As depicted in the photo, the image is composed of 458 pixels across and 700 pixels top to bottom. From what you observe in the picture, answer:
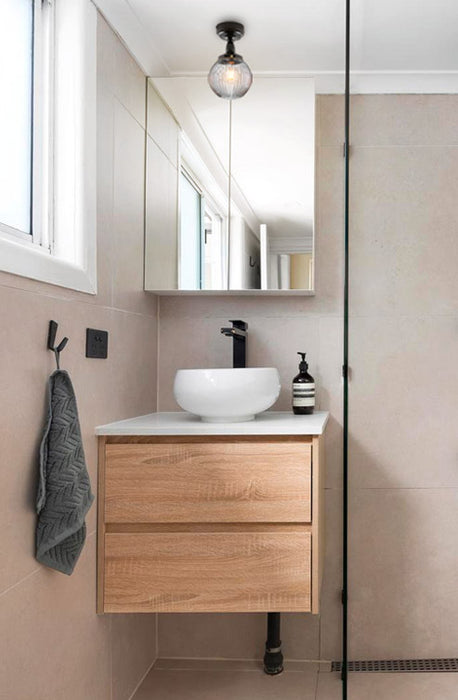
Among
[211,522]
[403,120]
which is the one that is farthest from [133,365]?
[403,120]

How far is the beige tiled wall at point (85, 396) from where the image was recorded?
1.44 m

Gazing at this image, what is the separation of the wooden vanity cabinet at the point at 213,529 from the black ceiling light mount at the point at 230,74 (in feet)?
4.04

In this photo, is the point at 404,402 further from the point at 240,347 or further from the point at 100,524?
the point at 240,347

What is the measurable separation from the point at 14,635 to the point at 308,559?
0.81 m

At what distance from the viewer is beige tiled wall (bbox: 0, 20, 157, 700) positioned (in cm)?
144

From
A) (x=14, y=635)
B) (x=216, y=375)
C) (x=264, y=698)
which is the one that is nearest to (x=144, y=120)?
(x=216, y=375)

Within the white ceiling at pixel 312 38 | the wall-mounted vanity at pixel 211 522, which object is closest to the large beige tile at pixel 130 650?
the wall-mounted vanity at pixel 211 522

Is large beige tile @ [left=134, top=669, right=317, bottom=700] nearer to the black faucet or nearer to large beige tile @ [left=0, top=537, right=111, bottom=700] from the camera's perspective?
large beige tile @ [left=0, top=537, right=111, bottom=700]

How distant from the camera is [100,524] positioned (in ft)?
6.28

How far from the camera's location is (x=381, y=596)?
160 centimetres

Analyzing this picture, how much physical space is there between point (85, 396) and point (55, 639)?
599 millimetres

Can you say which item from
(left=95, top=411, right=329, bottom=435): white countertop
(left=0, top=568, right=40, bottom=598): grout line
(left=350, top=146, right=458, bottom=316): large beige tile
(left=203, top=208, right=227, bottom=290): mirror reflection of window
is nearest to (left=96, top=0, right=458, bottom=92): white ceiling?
(left=350, top=146, right=458, bottom=316): large beige tile

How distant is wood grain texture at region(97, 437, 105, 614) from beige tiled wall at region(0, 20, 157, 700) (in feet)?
0.09

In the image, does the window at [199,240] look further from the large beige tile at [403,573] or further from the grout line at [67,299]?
the large beige tile at [403,573]
